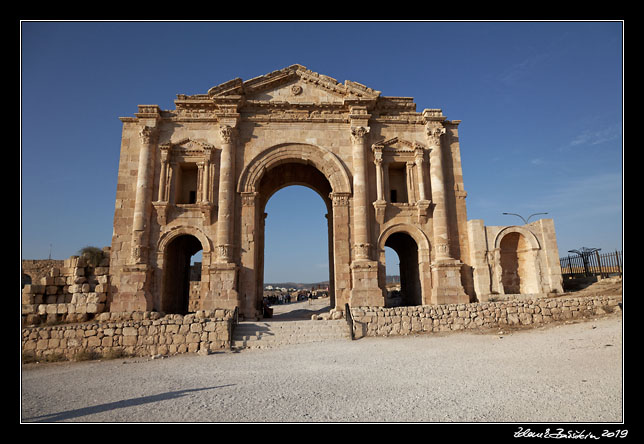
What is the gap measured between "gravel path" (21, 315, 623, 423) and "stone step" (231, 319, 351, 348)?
91 centimetres

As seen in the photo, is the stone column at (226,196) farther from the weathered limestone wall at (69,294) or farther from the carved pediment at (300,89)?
the weathered limestone wall at (69,294)

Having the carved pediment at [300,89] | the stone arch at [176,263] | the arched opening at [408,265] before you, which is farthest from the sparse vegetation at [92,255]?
the arched opening at [408,265]

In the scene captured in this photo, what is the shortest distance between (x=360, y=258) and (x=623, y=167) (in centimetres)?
1120

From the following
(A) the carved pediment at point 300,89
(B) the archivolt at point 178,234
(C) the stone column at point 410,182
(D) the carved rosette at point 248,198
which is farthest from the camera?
(A) the carved pediment at point 300,89

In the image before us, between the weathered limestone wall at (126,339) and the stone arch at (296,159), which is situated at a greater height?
the stone arch at (296,159)

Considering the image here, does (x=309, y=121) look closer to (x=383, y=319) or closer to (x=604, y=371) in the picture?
(x=383, y=319)

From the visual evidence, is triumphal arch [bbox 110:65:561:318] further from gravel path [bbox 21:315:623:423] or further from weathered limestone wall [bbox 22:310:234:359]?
gravel path [bbox 21:315:623:423]

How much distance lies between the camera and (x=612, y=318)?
38.4 feet

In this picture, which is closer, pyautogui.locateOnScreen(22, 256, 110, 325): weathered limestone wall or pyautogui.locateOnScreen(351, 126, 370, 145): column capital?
pyautogui.locateOnScreen(22, 256, 110, 325): weathered limestone wall

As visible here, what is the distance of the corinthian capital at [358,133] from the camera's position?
53.9ft

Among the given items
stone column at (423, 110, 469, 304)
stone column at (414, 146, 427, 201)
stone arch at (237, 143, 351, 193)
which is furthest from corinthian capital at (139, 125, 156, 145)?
stone column at (423, 110, 469, 304)

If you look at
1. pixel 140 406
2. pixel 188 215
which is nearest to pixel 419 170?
pixel 188 215

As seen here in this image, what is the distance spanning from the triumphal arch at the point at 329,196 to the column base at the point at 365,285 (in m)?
0.04

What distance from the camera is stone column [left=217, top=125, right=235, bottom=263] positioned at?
15056 millimetres
